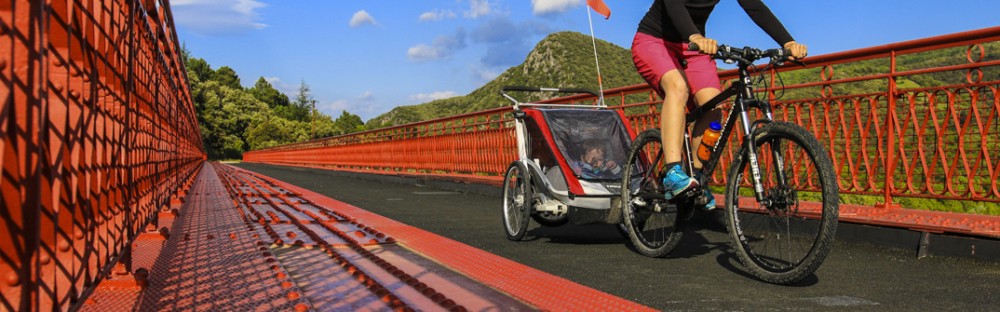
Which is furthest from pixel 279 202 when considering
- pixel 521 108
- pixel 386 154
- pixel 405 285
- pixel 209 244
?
pixel 386 154

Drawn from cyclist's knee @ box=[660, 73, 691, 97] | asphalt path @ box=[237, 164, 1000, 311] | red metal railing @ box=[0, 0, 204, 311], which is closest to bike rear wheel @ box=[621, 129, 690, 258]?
asphalt path @ box=[237, 164, 1000, 311]

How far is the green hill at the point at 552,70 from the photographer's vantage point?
86631 millimetres

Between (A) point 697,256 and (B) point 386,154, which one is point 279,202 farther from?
(B) point 386,154

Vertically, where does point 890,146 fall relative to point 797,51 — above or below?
below

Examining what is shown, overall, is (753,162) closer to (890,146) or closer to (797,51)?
(797,51)

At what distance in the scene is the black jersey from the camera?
414 centimetres

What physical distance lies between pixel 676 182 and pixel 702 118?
0.45 m

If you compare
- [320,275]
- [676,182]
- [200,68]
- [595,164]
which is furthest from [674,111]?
[200,68]

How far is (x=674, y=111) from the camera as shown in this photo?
14.4 feet

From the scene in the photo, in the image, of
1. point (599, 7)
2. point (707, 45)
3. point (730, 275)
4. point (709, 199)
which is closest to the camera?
point (707, 45)

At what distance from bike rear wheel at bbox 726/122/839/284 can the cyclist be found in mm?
350

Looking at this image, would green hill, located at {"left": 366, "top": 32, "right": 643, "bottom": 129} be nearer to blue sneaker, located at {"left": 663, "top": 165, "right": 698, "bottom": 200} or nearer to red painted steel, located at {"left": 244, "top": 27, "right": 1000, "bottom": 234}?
red painted steel, located at {"left": 244, "top": 27, "right": 1000, "bottom": 234}

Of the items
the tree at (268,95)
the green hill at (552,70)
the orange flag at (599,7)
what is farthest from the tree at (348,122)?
the orange flag at (599,7)

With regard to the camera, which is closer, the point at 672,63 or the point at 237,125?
the point at 672,63
